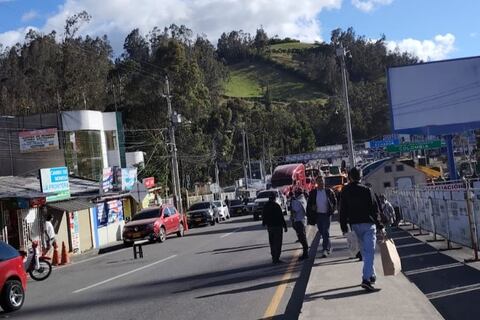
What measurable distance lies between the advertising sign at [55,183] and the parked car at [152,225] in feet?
10.6

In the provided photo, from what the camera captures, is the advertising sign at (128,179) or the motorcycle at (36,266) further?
the advertising sign at (128,179)

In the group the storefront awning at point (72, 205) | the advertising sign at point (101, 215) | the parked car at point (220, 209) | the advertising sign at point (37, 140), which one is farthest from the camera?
the parked car at point (220, 209)

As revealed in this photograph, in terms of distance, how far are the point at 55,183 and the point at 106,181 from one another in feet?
19.9

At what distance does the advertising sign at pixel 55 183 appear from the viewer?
27042 millimetres

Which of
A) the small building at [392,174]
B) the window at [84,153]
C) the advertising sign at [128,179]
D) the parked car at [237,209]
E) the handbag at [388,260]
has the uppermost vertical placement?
the window at [84,153]

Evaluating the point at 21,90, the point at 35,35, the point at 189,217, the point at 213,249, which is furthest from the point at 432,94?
the point at 35,35

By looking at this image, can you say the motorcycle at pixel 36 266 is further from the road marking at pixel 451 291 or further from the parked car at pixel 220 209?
the parked car at pixel 220 209

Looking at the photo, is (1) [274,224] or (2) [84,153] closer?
(1) [274,224]

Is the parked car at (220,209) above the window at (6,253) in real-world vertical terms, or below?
below

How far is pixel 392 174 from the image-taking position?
54.7 metres

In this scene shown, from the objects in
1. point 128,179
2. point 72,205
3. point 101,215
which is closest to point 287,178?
point 128,179

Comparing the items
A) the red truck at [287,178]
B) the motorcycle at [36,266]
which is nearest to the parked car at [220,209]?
the red truck at [287,178]

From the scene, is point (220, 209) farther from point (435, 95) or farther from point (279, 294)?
point (279, 294)

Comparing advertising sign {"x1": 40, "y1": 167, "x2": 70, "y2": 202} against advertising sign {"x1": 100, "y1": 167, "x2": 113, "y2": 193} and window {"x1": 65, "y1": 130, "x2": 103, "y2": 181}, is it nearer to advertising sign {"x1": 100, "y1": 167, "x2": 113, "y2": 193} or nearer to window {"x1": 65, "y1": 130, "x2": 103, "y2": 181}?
advertising sign {"x1": 100, "y1": 167, "x2": 113, "y2": 193}
